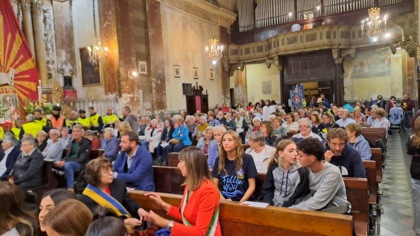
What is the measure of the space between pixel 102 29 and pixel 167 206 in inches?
421

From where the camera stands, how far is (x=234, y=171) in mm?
3250

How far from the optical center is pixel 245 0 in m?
19.9

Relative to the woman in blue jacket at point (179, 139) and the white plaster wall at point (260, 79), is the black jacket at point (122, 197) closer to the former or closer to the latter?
the woman in blue jacket at point (179, 139)

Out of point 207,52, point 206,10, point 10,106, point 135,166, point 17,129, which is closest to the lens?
point 135,166

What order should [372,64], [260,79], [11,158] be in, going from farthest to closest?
[260,79]
[372,64]
[11,158]

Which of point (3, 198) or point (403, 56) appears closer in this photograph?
point (3, 198)

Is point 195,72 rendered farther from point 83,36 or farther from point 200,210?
point 200,210

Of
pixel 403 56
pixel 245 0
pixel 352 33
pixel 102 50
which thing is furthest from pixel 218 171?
pixel 245 0

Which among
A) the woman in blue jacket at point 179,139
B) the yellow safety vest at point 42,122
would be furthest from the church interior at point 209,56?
the woman in blue jacket at point 179,139

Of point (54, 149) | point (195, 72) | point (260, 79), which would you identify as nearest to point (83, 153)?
point (54, 149)

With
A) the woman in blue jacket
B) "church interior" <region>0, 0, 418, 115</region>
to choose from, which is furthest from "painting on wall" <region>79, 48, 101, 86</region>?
the woman in blue jacket

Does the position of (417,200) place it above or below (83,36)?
below

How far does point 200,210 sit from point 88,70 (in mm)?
11417

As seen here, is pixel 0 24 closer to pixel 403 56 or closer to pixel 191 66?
pixel 191 66
